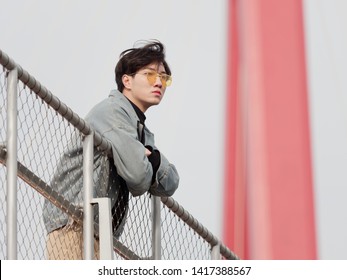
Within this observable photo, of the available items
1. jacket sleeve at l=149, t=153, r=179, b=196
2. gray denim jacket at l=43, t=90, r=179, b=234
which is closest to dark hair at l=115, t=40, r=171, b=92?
gray denim jacket at l=43, t=90, r=179, b=234

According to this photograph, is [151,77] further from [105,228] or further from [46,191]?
[46,191]

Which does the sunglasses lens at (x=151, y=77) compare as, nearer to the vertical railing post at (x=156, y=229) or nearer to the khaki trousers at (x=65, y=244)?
the vertical railing post at (x=156, y=229)

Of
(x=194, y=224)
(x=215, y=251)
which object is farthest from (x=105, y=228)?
(x=215, y=251)

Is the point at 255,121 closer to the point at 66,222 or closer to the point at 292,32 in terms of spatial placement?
the point at 292,32

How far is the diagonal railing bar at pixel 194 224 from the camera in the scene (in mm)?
7816

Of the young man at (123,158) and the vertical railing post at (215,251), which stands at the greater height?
the young man at (123,158)

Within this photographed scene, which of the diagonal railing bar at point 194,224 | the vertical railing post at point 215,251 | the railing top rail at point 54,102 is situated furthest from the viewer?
the vertical railing post at point 215,251

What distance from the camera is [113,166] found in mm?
6961

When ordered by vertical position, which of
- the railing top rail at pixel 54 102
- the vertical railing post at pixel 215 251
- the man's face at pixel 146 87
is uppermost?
the man's face at pixel 146 87

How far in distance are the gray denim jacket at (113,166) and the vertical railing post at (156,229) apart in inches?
19.2

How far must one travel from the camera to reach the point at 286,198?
1052 centimetres

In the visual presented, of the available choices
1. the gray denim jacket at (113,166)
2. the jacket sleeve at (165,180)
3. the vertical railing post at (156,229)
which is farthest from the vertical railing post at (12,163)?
the vertical railing post at (156,229)

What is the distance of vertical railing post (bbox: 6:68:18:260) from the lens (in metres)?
5.97
